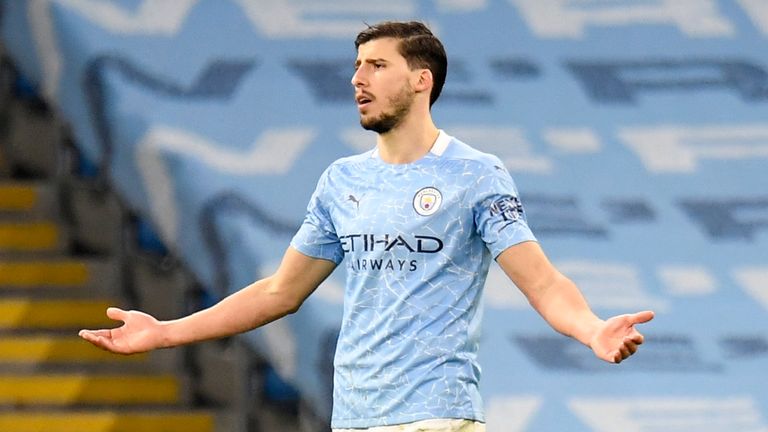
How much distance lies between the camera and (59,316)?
7.74 metres

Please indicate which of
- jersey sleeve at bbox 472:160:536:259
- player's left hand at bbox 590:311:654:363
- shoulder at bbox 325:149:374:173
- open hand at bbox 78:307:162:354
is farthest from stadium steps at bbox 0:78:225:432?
player's left hand at bbox 590:311:654:363

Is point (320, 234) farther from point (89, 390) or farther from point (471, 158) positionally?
point (89, 390)

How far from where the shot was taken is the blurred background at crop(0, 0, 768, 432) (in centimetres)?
661

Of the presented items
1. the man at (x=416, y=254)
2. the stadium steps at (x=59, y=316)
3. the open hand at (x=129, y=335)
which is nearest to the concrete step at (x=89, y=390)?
the stadium steps at (x=59, y=316)

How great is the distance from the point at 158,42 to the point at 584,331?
13.3 feet

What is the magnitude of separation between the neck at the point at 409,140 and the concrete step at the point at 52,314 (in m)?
4.04

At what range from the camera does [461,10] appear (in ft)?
25.7

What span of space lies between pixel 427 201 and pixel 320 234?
0.34 meters

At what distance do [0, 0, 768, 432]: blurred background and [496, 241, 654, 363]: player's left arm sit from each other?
2.63m

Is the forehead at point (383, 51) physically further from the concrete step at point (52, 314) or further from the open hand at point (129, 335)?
the concrete step at point (52, 314)

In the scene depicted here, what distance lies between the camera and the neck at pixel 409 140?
390 centimetres

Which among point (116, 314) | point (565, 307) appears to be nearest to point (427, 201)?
point (565, 307)

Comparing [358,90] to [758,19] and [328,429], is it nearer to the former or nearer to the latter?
[328,429]

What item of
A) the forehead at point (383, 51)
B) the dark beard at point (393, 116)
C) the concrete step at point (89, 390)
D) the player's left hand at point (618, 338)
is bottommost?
the player's left hand at point (618, 338)
